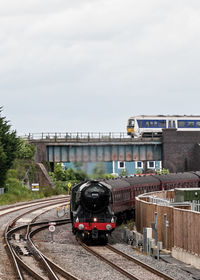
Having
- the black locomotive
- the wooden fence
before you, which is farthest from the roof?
the black locomotive

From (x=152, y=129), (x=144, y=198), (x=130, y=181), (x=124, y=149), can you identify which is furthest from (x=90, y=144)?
(x=144, y=198)

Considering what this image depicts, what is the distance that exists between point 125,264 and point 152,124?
60802mm

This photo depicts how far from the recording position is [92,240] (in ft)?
96.2

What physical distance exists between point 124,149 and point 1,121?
22105mm

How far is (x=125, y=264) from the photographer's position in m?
22.2

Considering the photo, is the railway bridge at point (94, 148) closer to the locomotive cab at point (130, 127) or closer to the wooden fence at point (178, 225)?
the locomotive cab at point (130, 127)

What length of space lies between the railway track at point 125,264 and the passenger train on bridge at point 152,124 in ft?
179

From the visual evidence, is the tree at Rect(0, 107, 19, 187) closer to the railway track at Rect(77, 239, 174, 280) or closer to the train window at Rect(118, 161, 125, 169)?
the railway track at Rect(77, 239, 174, 280)

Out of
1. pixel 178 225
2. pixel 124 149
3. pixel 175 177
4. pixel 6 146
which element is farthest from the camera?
pixel 124 149

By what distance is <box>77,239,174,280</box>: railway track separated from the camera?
19609 millimetres

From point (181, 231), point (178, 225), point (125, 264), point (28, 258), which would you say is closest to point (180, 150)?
point (178, 225)

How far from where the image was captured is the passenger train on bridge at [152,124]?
81.2 m

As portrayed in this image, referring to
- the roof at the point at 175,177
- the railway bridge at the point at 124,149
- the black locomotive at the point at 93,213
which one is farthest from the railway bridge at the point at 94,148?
the black locomotive at the point at 93,213

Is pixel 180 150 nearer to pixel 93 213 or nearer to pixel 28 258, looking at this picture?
pixel 93 213
